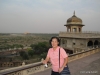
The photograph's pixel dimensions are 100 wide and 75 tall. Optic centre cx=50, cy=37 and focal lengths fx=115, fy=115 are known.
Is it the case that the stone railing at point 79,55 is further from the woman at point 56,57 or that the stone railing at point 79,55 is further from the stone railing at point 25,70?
the woman at point 56,57

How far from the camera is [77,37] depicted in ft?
63.0

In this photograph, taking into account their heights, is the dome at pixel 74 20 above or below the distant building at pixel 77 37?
above

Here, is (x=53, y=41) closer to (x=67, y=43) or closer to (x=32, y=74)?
(x=32, y=74)

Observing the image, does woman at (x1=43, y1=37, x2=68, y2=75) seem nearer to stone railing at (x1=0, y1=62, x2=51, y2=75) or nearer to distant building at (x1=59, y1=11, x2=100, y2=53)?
stone railing at (x1=0, y1=62, x2=51, y2=75)

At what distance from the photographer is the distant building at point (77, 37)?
1858cm

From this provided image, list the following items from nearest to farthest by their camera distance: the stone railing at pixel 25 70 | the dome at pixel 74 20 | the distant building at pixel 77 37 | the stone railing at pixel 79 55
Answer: the stone railing at pixel 25 70, the stone railing at pixel 79 55, the distant building at pixel 77 37, the dome at pixel 74 20

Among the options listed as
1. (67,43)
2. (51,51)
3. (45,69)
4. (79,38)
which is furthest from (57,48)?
(67,43)

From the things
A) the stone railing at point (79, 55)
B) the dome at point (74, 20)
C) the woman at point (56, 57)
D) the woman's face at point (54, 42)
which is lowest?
the stone railing at point (79, 55)

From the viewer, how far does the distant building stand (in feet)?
61.0

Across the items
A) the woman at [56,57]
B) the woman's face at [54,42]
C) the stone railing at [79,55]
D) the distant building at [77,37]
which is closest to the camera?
the woman at [56,57]

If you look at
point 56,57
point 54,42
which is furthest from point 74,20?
point 56,57

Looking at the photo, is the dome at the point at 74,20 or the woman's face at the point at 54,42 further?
the dome at the point at 74,20

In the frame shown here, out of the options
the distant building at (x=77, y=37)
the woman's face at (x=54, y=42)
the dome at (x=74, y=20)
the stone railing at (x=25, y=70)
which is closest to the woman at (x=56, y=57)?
the woman's face at (x=54, y=42)

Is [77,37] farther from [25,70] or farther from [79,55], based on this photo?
[25,70]
